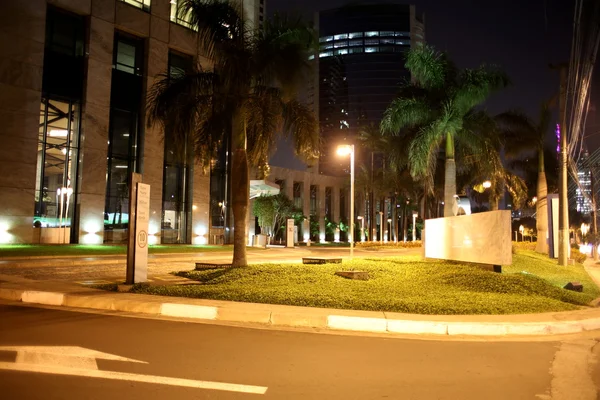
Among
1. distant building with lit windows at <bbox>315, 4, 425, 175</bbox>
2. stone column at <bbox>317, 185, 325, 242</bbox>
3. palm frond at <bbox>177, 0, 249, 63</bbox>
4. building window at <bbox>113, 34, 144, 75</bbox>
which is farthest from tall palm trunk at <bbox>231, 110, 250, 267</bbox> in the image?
distant building with lit windows at <bbox>315, 4, 425, 175</bbox>

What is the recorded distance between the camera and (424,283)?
44.3 ft

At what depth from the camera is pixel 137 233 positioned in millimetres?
12117

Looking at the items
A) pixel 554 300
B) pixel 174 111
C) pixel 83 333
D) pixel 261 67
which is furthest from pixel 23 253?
pixel 554 300

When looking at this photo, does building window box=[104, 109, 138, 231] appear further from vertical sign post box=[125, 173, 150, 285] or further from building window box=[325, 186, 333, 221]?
building window box=[325, 186, 333, 221]

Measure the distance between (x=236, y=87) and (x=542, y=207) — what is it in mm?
24970

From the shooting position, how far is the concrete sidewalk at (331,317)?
849 cm

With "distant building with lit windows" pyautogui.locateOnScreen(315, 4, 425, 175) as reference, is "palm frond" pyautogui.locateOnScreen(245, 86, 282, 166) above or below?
below

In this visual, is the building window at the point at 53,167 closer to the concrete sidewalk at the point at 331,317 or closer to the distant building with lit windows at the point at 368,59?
the concrete sidewalk at the point at 331,317

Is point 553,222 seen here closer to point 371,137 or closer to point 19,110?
point 371,137

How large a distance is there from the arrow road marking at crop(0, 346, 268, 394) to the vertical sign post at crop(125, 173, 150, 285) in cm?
589

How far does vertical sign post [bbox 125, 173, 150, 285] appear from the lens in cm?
1212

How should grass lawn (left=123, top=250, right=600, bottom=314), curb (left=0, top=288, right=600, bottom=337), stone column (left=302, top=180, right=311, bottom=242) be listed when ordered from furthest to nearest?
1. stone column (left=302, top=180, right=311, bottom=242)
2. grass lawn (left=123, top=250, right=600, bottom=314)
3. curb (left=0, top=288, right=600, bottom=337)

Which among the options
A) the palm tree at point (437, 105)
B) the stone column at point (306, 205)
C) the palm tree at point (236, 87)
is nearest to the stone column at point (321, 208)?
the stone column at point (306, 205)

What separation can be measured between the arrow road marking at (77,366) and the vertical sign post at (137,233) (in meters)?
5.89
